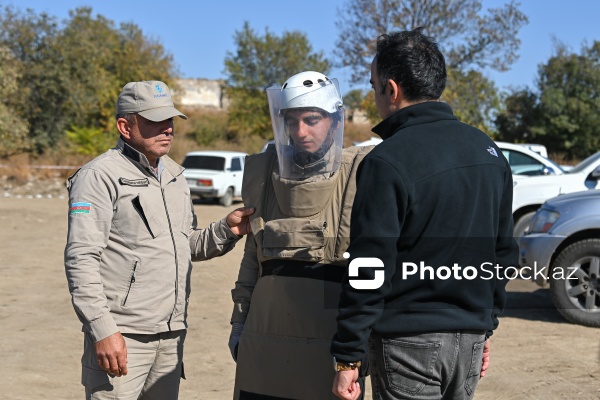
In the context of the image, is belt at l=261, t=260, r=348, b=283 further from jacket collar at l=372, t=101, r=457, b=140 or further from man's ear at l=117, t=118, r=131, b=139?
man's ear at l=117, t=118, r=131, b=139

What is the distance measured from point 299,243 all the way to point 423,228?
2.16 feet

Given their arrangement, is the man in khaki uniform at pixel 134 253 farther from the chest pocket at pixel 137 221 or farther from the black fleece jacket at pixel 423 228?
the black fleece jacket at pixel 423 228

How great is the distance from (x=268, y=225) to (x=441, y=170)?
90cm

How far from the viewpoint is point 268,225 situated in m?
3.45

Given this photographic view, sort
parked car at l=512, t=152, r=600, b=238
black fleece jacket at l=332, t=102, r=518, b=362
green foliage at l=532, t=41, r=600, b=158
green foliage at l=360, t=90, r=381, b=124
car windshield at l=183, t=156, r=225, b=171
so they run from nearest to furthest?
black fleece jacket at l=332, t=102, r=518, b=362, parked car at l=512, t=152, r=600, b=238, car windshield at l=183, t=156, r=225, b=171, green foliage at l=360, t=90, r=381, b=124, green foliage at l=532, t=41, r=600, b=158

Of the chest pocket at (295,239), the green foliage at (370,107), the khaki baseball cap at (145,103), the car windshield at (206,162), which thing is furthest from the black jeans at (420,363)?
the green foliage at (370,107)

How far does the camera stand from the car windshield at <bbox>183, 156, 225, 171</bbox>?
27.6m

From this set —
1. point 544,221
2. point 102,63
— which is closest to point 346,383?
point 544,221

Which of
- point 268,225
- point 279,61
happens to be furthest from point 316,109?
point 279,61

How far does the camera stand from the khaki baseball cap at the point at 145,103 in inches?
150

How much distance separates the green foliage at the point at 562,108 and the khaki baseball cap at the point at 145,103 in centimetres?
4237

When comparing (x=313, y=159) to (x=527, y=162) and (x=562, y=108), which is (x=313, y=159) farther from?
(x=562, y=108)

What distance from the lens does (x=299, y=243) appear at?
11.0 feet

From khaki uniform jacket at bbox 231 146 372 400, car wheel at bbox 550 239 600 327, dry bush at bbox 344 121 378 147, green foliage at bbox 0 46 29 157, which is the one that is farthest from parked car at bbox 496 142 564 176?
dry bush at bbox 344 121 378 147
